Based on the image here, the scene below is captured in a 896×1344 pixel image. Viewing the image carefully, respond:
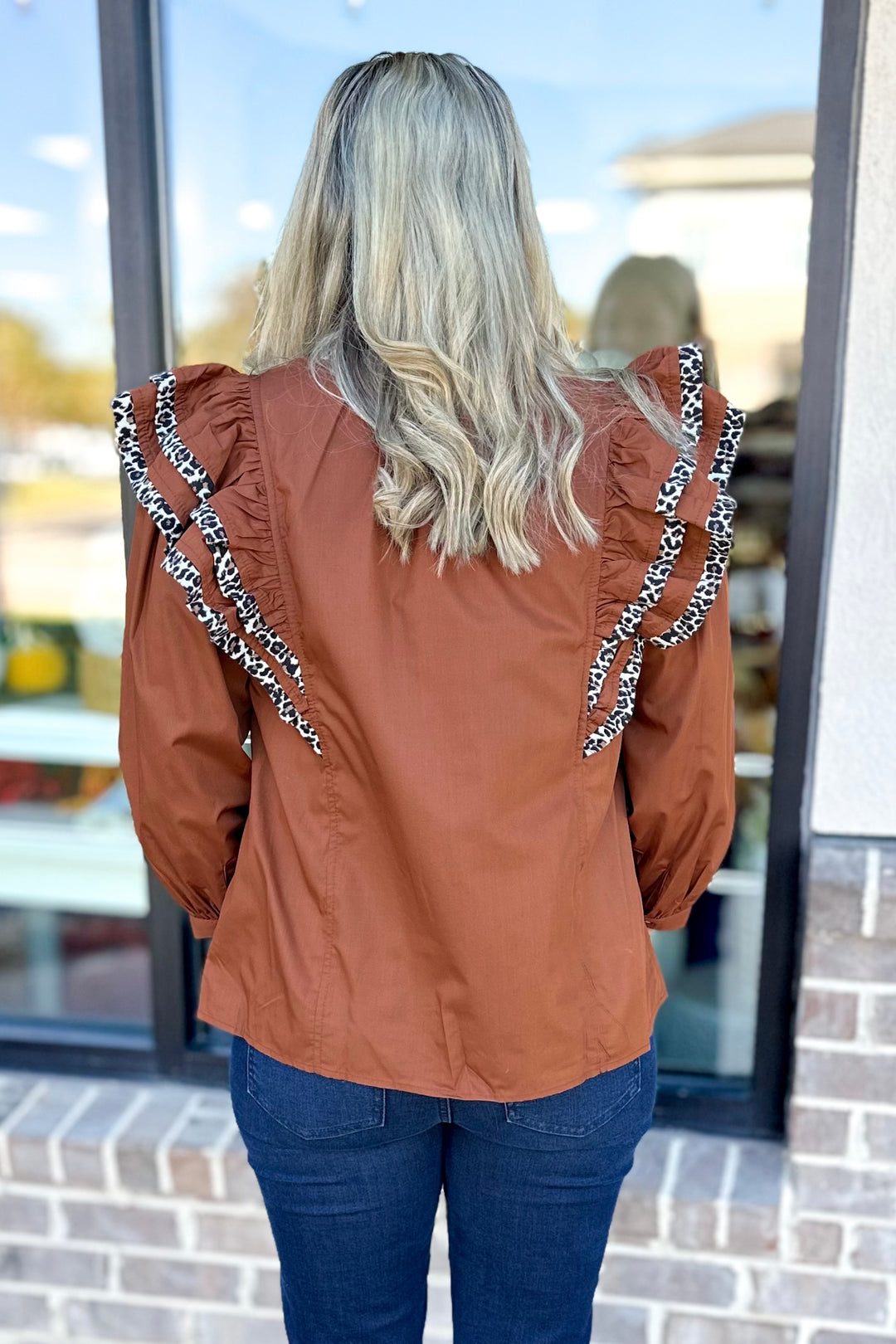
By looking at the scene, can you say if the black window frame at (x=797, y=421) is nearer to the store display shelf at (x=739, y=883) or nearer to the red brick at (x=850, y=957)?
the red brick at (x=850, y=957)

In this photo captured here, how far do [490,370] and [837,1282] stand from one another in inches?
59.6

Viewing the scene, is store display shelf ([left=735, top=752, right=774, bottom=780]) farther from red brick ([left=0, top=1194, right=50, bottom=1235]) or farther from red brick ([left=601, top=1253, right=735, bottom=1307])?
red brick ([left=0, top=1194, right=50, bottom=1235])

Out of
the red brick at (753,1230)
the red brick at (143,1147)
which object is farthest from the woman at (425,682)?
the red brick at (143,1147)

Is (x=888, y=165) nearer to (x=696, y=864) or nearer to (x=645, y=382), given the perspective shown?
(x=645, y=382)

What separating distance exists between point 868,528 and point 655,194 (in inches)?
61.9

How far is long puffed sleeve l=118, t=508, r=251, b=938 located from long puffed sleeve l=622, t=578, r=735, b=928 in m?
0.45

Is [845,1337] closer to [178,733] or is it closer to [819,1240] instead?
[819,1240]

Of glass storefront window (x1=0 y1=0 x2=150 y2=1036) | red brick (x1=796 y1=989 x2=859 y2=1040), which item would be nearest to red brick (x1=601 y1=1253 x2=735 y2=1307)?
red brick (x1=796 y1=989 x2=859 y2=1040)

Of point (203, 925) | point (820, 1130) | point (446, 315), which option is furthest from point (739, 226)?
point (203, 925)

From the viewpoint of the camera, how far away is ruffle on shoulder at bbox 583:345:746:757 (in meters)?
1.08

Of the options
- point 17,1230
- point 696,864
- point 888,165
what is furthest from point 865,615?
point 17,1230

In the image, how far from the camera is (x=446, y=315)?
1055mm

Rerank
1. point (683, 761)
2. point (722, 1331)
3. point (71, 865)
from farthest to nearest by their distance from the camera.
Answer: point (71, 865) < point (722, 1331) < point (683, 761)

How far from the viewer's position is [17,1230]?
1934 mm
